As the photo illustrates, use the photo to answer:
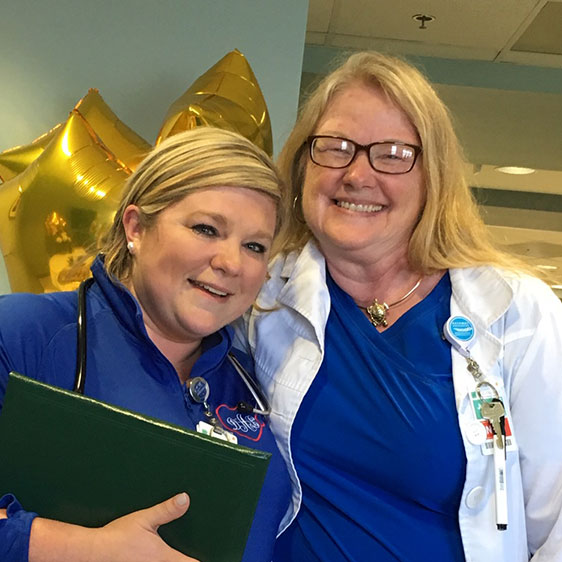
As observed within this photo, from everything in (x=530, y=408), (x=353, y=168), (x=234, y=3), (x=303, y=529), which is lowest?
(x=303, y=529)

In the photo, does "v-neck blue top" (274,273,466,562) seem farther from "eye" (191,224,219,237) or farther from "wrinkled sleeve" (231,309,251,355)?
"eye" (191,224,219,237)

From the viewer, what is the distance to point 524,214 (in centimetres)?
778

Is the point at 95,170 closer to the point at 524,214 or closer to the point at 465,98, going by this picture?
the point at 465,98

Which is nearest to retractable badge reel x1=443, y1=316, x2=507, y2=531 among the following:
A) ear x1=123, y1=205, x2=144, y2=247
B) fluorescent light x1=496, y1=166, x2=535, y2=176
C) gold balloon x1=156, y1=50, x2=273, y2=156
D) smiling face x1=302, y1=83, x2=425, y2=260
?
smiling face x1=302, y1=83, x2=425, y2=260

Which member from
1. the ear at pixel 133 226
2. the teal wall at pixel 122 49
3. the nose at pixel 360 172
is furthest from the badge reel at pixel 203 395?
the teal wall at pixel 122 49

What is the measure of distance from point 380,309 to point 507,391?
0.97 ft

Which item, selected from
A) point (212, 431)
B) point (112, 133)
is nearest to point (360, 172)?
point (212, 431)

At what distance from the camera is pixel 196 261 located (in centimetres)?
136

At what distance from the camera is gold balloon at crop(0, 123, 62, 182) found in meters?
2.36

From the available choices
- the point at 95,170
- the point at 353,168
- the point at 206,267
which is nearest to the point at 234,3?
the point at 95,170

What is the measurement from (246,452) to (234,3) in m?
2.18

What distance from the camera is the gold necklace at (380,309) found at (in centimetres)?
163

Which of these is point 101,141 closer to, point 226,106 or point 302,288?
point 226,106

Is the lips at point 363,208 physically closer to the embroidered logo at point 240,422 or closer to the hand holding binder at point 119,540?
the embroidered logo at point 240,422
